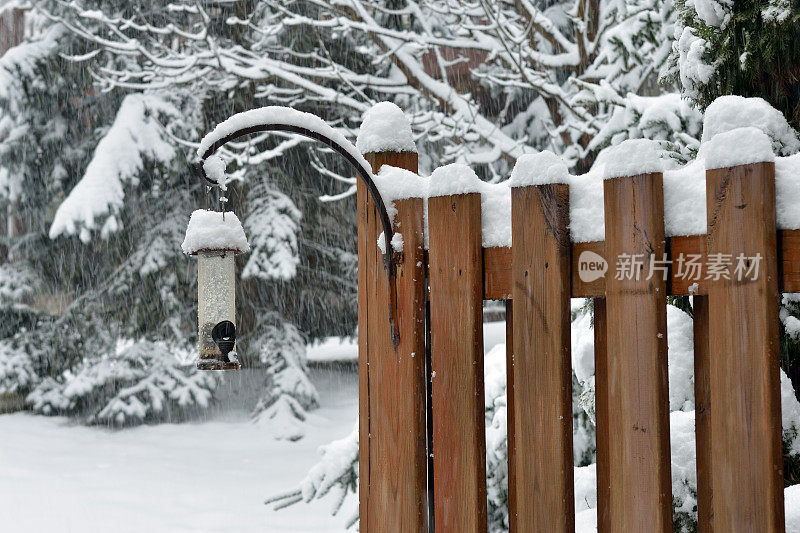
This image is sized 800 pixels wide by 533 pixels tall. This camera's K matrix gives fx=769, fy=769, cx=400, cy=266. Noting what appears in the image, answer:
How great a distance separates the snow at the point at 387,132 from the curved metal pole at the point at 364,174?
206 mm

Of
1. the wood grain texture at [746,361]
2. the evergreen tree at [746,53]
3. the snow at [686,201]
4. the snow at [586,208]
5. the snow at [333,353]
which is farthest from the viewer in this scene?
the snow at [333,353]

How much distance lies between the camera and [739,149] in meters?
1.59

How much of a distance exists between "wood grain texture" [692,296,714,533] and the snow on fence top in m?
0.22

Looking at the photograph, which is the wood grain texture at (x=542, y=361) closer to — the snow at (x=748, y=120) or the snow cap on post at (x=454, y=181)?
the snow cap on post at (x=454, y=181)

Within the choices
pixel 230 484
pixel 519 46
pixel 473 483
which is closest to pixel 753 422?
pixel 473 483

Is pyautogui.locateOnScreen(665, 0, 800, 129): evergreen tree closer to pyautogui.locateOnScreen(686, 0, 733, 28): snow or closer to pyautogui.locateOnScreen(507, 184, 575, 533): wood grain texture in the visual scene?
pyautogui.locateOnScreen(686, 0, 733, 28): snow

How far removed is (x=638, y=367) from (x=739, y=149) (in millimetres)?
507

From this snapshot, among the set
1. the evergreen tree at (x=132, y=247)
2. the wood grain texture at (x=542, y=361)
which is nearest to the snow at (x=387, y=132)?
the wood grain texture at (x=542, y=361)

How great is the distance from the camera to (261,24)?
8688 mm

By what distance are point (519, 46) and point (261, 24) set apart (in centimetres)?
404

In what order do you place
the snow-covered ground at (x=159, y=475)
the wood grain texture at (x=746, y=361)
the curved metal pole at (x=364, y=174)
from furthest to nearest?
the snow-covered ground at (x=159, y=475) < the curved metal pole at (x=364, y=174) < the wood grain texture at (x=746, y=361)

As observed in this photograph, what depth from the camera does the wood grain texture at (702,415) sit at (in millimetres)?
1751

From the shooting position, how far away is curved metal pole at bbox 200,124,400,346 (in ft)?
6.84

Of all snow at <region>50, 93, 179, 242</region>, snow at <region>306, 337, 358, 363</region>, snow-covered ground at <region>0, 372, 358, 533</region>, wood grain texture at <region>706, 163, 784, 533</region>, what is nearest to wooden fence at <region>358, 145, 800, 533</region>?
wood grain texture at <region>706, 163, 784, 533</region>
